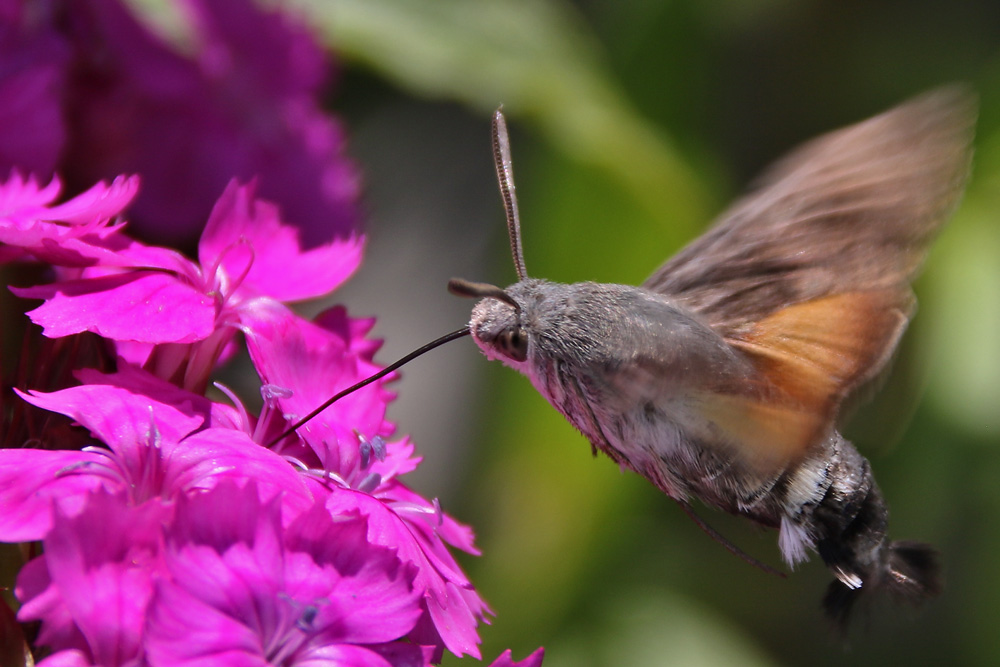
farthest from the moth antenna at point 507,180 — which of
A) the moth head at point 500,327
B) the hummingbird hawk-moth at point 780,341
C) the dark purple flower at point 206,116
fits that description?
the dark purple flower at point 206,116

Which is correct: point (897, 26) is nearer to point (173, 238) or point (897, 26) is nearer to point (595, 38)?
point (595, 38)

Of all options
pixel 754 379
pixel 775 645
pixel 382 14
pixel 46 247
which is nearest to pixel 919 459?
pixel 775 645

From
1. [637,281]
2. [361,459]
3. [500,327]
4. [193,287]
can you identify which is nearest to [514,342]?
[500,327]

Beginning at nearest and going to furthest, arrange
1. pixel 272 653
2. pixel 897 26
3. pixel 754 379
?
pixel 272 653, pixel 754 379, pixel 897 26

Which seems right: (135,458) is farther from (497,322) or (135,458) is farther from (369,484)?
(497,322)

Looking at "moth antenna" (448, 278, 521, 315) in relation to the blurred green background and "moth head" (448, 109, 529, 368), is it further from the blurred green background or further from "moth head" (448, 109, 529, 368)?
the blurred green background

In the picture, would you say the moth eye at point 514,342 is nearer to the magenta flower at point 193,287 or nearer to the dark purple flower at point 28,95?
the magenta flower at point 193,287

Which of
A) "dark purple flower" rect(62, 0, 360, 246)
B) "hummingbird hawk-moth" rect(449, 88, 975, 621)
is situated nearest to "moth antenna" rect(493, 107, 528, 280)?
"hummingbird hawk-moth" rect(449, 88, 975, 621)
